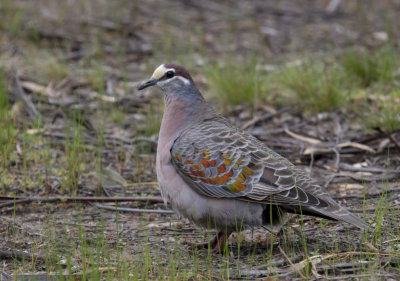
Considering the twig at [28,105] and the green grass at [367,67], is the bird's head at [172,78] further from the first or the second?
the green grass at [367,67]

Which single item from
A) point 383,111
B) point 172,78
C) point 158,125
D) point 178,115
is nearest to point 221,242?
point 178,115

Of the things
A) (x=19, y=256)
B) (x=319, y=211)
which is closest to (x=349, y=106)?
(x=319, y=211)

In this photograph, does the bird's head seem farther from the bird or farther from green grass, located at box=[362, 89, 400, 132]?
green grass, located at box=[362, 89, 400, 132]

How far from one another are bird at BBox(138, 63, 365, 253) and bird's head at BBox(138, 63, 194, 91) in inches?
19.7

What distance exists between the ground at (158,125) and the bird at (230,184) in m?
0.18

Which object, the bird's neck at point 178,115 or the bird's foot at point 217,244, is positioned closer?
the bird's foot at point 217,244

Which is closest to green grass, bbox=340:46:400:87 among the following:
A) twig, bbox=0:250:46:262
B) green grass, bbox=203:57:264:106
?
green grass, bbox=203:57:264:106

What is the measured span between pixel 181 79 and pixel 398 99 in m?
3.00

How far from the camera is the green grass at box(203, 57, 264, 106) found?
712 centimetres

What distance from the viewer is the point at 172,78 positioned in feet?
16.4

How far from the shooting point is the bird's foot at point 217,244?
176 inches

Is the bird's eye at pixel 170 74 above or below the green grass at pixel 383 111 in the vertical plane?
above

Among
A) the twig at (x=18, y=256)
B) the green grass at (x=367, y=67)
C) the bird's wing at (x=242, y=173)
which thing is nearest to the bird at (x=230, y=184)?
the bird's wing at (x=242, y=173)

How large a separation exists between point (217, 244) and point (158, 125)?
2241 mm
